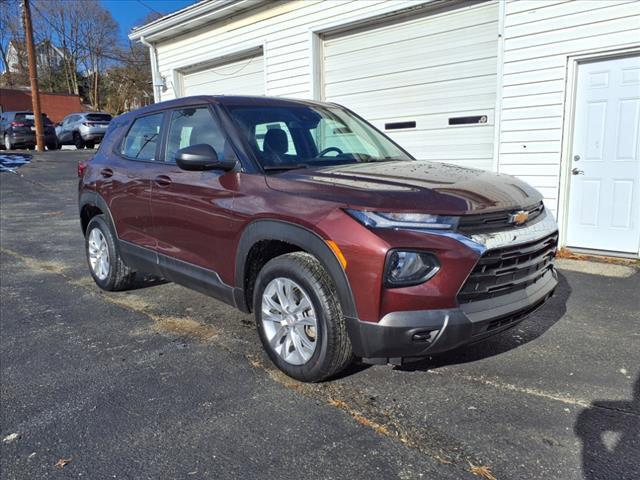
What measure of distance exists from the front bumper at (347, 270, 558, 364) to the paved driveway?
383 millimetres

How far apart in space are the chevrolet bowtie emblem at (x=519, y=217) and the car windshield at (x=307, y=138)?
1251 mm

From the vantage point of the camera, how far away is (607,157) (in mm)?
5801

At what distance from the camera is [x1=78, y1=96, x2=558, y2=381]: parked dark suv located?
2.52m

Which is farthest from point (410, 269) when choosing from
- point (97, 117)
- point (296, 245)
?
point (97, 117)

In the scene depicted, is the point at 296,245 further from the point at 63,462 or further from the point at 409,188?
the point at 63,462

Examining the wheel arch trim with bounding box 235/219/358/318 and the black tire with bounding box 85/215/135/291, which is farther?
the black tire with bounding box 85/215/135/291

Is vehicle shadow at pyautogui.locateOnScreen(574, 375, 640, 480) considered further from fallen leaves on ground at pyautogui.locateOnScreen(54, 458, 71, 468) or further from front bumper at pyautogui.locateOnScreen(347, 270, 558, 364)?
fallen leaves on ground at pyautogui.locateOnScreen(54, 458, 71, 468)

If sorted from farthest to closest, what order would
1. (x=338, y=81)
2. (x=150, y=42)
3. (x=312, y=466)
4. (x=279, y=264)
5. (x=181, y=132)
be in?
(x=150, y=42), (x=338, y=81), (x=181, y=132), (x=279, y=264), (x=312, y=466)

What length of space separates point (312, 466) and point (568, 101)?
5349 mm

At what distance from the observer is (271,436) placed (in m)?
2.54

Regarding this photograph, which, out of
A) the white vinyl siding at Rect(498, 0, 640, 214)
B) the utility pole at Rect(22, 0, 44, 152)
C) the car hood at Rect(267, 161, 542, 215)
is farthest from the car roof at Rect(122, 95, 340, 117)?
the utility pole at Rect(22, 0, 44, 152)

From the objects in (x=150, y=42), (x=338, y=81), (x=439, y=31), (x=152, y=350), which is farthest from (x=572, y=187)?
(x=150, y=42)

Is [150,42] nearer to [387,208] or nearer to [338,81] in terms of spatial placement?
[338,81]

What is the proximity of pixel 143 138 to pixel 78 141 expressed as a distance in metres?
21.9
